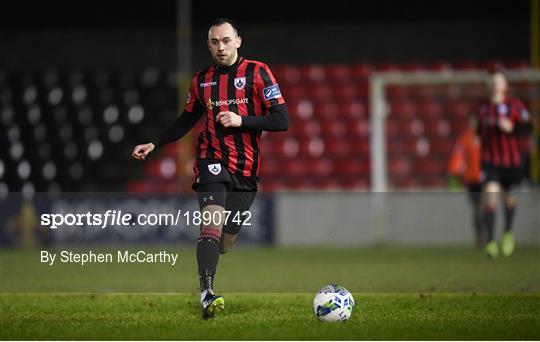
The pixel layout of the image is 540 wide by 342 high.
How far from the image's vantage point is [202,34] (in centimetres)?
1748

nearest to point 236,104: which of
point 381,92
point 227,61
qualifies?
point 227,61

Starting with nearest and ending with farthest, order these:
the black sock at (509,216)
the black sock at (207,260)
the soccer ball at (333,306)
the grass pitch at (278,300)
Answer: the grass pitch at (278,300), the soccer ball at (333,306), the black sock at (207,260), the black sock at (509,216)

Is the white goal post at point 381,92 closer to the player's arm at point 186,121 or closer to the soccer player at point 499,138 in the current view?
the soccer player at point 499,138

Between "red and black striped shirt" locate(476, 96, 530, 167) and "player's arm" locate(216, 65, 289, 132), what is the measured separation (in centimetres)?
506

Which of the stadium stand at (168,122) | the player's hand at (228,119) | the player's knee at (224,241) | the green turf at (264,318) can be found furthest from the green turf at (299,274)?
the stadium stand at (168,122)

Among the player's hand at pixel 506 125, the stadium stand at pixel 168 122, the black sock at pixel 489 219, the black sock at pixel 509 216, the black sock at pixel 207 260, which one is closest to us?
the black sock at pixel 207 260

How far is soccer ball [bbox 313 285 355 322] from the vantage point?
19.5 feet

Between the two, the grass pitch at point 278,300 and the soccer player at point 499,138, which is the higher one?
the soccer player at point 499,138

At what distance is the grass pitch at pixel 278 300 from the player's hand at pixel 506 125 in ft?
4.37

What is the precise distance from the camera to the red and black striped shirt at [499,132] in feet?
36.2

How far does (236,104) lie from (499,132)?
5.36 meters

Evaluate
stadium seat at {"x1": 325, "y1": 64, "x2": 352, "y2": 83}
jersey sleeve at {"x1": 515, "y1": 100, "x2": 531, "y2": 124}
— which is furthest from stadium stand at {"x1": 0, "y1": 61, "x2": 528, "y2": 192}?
jersey sleeve at {"x1": 515, "y1": 100, "x2": 531, "y2": 124}

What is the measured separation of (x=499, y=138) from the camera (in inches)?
442

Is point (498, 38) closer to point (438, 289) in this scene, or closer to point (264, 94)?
point (438, 289)
